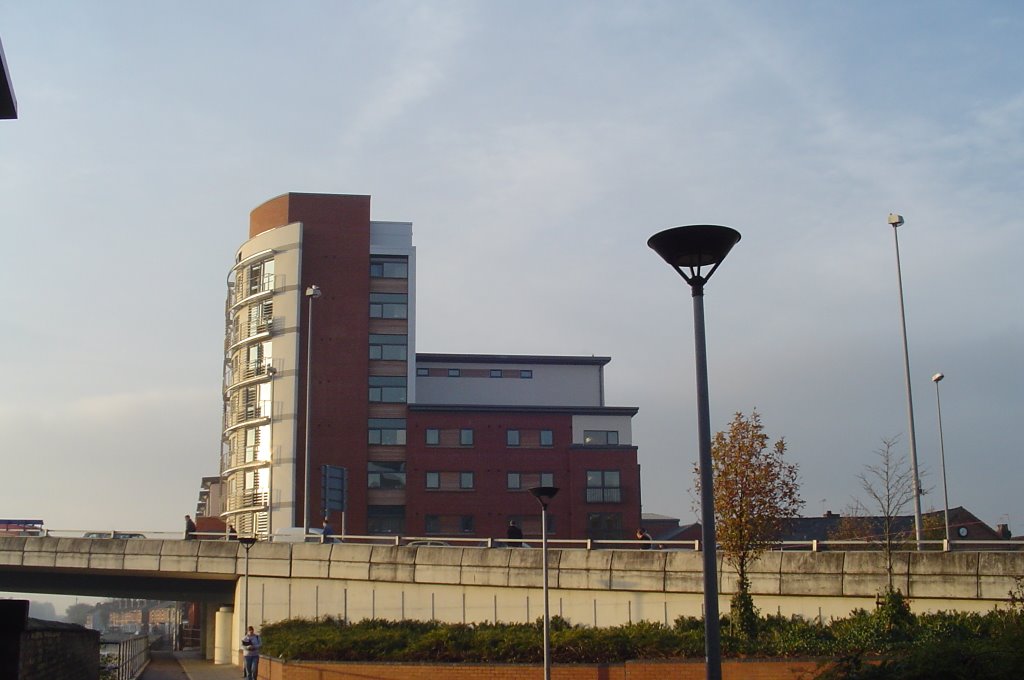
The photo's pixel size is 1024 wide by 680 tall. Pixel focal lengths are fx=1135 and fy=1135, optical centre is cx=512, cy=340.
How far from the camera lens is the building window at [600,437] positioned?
64.2m

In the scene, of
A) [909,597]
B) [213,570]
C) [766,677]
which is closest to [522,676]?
[766,677]

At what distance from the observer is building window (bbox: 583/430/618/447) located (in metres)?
64.2

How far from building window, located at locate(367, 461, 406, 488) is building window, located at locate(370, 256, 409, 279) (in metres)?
10.8

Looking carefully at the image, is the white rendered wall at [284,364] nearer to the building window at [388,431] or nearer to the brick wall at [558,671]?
the building window at [388,431]

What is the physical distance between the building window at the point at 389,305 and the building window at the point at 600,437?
40.6ft

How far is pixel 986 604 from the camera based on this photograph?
80.0 ft

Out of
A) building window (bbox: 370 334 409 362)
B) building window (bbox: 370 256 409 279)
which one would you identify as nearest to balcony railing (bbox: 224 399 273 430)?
building window (bbox: 370 334 409 362)

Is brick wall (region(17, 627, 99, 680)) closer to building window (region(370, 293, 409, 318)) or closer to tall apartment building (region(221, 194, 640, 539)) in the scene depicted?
tall apartment building (region(221, 194, 640, 539))

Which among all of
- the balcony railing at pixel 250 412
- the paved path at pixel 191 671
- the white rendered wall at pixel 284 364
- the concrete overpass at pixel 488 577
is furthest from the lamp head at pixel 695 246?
the balcony railing at pixel 250 412

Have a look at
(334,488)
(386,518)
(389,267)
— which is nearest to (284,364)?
(389,267)

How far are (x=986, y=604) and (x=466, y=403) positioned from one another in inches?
1816

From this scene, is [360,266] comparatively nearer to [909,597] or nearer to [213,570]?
[213,570]

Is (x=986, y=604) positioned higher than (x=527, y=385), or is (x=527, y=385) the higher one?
(x=527, y=385)

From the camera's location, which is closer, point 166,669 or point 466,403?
point 166,669
